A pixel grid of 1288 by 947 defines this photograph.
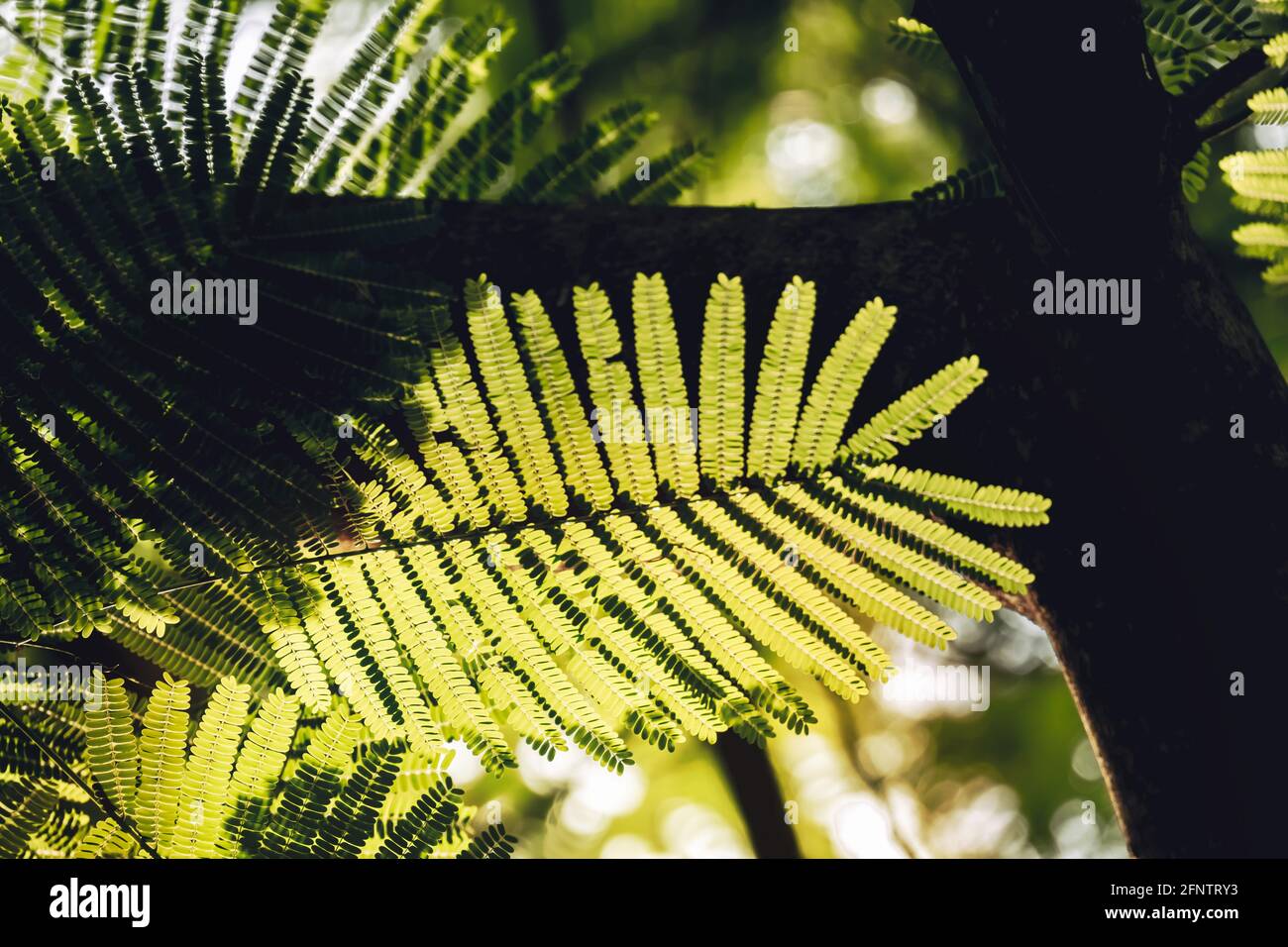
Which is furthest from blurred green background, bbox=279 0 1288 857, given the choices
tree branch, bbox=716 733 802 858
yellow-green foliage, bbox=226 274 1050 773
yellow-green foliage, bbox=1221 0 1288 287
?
yellow-green foliage, bbox=226 274 1050 773

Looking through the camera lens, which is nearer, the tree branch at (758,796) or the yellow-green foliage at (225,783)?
the yellow-green foliage at (225,783)

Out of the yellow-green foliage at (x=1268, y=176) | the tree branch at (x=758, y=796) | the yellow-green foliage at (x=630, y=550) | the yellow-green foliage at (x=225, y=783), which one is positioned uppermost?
the yellow-green foliage at (x=1268, y=176)

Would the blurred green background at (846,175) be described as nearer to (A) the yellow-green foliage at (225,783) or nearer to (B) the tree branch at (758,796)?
(B) the tree branch at (758,796)

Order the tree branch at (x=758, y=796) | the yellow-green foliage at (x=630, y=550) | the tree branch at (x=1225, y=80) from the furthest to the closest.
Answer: the tree branch at (x=758, y=796) → the tree branch at (x=1225, y=80) → the yellow-green foliage at (x=630, y=550)

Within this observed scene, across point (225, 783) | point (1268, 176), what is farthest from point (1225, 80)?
point (225, 783)

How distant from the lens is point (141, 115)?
1.27m

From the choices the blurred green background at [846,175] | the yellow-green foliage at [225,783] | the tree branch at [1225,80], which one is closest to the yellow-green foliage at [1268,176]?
the tree branch at [1225,80]

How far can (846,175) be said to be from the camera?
4305mm

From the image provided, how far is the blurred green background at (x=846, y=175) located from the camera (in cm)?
423

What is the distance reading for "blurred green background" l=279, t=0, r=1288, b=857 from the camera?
4.23m

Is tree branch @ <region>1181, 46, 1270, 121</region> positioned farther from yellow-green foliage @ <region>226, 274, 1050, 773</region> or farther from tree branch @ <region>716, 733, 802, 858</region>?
tree branch @ <region>716, 733, 802, 858</region>
